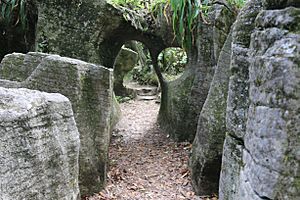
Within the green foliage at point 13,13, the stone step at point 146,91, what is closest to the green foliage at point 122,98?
the stone step at point 146,91

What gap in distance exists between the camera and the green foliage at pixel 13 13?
573 centimetres

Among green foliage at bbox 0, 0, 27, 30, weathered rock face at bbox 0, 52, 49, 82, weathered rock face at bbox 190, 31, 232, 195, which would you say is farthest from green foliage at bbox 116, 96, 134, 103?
weathered rock face at bbox 0, 52, 49, 82

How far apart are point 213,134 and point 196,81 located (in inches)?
84.9

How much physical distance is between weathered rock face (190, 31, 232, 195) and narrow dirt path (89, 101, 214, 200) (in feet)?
0.92

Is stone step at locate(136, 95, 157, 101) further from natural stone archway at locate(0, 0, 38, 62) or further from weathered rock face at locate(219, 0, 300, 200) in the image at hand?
weathered rock face at locate(219, 0, 300, 200)

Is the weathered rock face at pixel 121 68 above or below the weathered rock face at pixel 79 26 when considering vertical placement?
below

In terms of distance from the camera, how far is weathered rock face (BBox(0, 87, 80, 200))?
1.90 metres

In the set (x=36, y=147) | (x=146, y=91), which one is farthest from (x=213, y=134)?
(x=146, y=91)

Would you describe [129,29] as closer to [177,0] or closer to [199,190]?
[177,0]

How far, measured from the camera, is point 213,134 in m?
4.16

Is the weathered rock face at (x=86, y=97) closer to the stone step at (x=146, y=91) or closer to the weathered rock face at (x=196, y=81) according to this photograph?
the weathered rock face at (x=196, y=81)

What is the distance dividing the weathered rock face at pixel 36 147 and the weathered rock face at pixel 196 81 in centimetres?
359

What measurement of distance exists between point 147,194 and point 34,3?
13.4ft

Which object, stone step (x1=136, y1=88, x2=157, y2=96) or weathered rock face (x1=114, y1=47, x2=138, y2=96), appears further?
stone step (x1=136, y1=88, x2=157, y2=96)
